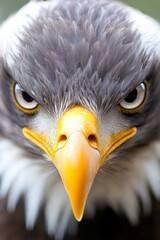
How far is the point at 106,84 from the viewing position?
1.38 meters

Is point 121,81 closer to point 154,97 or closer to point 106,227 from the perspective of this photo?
point 154,97

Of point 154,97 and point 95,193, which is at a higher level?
point 154,97

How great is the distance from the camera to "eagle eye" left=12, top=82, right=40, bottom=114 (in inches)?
56.2

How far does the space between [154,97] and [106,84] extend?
5.6 inches

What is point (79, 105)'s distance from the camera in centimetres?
138

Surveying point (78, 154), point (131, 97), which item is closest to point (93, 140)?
point (78, 154)

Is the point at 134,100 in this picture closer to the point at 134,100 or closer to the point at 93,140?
the point at 134,100

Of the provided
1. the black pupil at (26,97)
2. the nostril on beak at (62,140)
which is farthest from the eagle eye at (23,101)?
the nostril on beak at (62,140)

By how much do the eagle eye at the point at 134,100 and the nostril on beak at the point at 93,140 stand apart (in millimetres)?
125

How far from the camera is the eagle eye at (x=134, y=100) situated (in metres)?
1.42

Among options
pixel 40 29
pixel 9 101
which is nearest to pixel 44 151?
pixel 9 101

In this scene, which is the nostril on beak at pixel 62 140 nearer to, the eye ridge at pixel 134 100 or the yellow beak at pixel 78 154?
the yellow beak at pixel 78 154

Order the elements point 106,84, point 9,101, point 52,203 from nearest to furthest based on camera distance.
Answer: point 106,84 < point 9,101 < point 52,203

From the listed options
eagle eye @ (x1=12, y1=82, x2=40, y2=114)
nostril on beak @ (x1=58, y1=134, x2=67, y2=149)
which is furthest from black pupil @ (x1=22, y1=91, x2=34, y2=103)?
nostril on beak @ (x1=58, y1=134, x2=67, y2=149)
